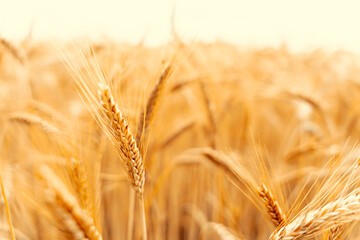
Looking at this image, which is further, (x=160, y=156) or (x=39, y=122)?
(x=160, y=156)

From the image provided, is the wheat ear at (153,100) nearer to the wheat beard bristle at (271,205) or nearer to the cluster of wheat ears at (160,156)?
the cluster of wheat ears at (160,156)

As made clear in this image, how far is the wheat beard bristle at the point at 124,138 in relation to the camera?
540 mm

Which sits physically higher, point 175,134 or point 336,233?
point 175,134

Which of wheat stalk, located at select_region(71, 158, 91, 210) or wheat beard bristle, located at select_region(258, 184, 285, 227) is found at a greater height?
wheat stalk, located at select_region(71, 158, 91, 210)

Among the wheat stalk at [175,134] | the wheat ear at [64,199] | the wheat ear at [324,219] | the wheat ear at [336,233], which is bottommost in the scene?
the wheat ear at [336,233]

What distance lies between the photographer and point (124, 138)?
0.54m

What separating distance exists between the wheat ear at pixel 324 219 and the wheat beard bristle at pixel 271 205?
0.21ft

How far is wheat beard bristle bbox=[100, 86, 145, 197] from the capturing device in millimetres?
540

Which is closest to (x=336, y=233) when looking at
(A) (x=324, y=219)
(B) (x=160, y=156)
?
(A) (x=324, y=219)

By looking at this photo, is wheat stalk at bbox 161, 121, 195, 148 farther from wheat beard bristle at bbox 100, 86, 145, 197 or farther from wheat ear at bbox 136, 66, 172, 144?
wheat beard bristle at bbox 100, 86, 145, 197

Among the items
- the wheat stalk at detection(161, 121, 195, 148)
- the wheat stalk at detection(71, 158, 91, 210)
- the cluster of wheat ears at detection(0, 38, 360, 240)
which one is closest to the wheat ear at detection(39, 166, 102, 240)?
the cluster of wheat ears at detection(0, 38, 360, 240)

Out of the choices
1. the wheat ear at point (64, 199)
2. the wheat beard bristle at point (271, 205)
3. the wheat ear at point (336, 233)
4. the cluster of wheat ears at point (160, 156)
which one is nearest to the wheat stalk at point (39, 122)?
the cluster of wheat ears at point (160, 156)

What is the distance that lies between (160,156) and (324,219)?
1.10 meters

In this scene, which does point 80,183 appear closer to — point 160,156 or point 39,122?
point 39,122
